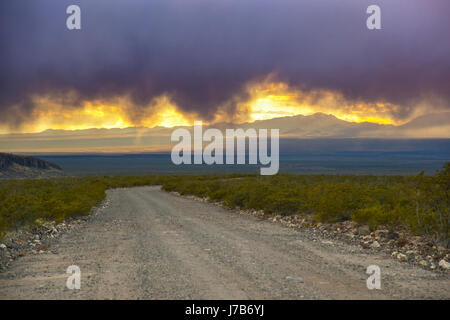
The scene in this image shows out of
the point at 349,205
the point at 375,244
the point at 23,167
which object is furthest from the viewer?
the point at 23,167

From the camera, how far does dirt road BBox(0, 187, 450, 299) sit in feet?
21.6

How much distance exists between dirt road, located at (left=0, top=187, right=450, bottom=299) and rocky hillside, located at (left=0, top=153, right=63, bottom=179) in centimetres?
11180

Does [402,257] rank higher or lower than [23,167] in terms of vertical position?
higher

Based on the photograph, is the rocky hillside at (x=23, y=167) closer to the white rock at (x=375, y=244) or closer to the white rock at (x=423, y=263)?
the white rock at (x=375, y=244)

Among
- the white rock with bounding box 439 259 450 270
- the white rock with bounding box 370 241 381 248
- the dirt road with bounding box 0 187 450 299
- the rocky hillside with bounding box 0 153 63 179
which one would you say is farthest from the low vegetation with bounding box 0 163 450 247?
the rocky hillside with bounding box 0 153 63 179

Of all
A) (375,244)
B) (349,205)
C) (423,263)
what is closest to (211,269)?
(423,263)

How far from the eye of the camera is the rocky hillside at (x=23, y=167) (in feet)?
373

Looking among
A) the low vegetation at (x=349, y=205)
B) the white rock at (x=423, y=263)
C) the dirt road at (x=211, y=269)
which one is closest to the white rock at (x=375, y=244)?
the dirt road at (x=211, y=269)

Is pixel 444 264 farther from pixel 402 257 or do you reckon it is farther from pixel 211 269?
pixel 211 269

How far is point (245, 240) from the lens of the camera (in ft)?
39.4

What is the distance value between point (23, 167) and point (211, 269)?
135516 millimetres

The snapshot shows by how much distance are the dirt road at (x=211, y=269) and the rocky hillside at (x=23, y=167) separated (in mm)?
111805

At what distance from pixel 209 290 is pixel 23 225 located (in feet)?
31.7

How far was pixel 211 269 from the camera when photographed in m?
8.18
